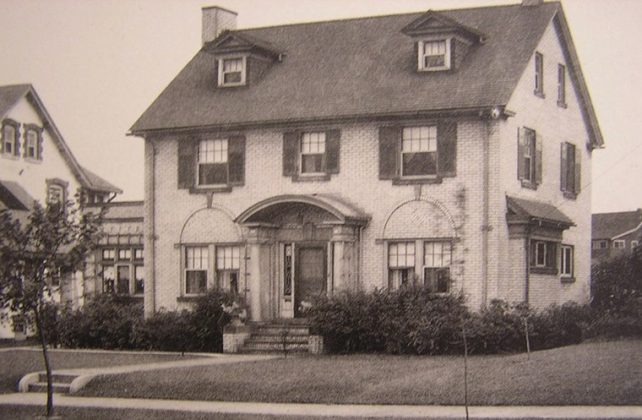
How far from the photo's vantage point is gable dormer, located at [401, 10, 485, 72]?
26.6m

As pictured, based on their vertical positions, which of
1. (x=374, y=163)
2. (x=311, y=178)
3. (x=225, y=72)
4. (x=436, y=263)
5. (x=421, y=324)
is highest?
(x=225, y=72)

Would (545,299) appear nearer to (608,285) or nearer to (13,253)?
(608,285)

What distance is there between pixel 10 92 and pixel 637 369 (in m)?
23.2

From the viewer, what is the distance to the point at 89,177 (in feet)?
144

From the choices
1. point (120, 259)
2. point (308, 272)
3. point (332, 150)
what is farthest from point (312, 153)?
point (120, 259)

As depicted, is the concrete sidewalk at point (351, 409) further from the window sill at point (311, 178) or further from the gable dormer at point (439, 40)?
the gable dormer at point (439, 40)

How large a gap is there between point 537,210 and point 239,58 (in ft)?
28.5

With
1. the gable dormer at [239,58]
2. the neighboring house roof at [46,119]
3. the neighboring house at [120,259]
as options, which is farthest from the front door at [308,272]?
the neighboring house roof at [46,119]

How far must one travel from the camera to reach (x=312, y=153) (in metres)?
27.7

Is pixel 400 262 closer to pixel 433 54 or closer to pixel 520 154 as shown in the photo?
pixel 520 154

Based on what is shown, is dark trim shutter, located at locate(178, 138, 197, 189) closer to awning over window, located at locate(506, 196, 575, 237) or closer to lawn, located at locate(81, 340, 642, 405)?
awning over window, located at locate(506, 196, 575, 237)

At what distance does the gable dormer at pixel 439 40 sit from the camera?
87.3 ft

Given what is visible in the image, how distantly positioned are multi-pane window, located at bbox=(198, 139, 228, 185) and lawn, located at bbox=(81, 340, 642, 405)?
807 centimetres

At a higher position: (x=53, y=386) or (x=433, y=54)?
(x=433, y=54)
